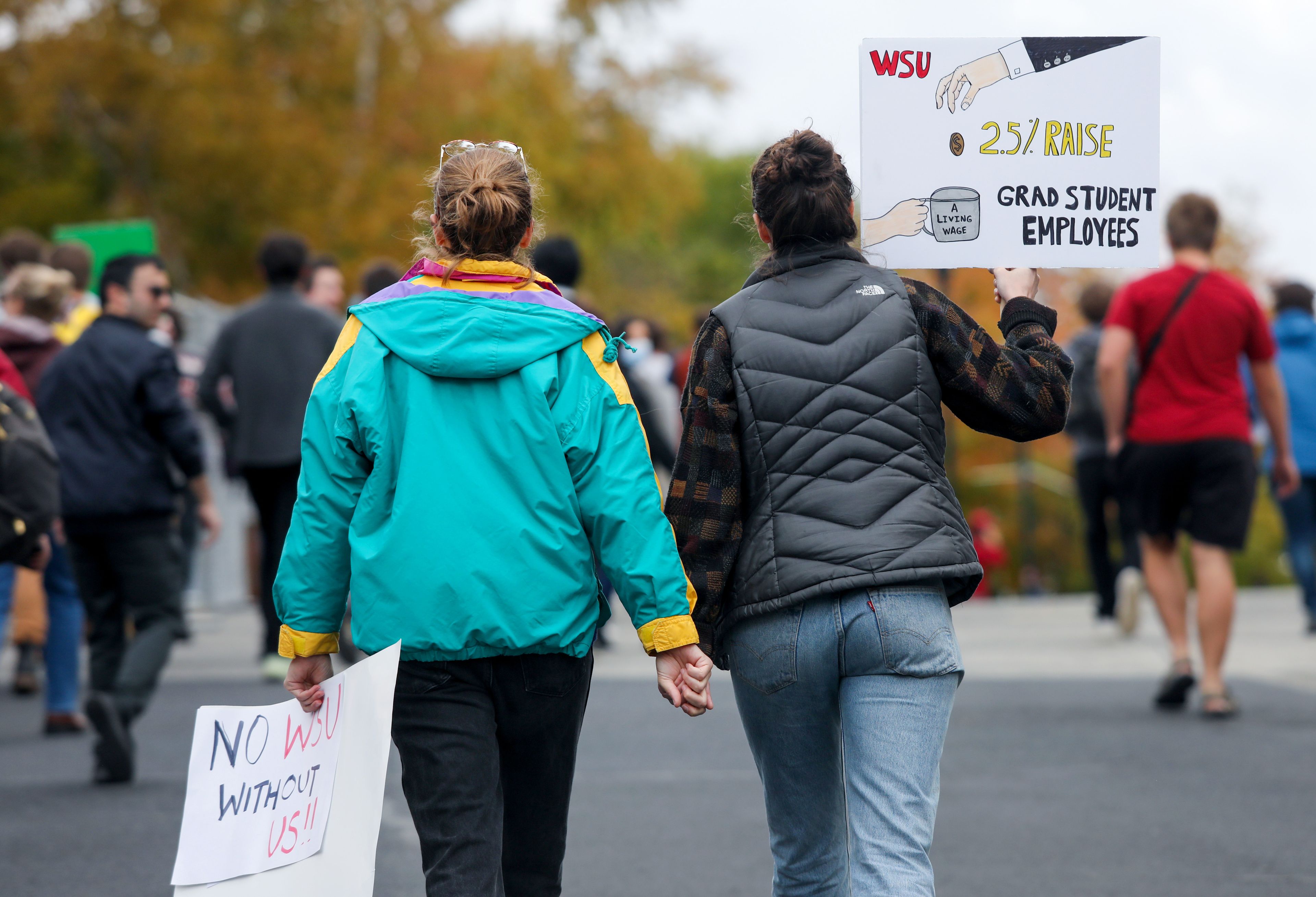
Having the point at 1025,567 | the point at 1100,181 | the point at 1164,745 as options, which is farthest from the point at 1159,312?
the point at 1025,567

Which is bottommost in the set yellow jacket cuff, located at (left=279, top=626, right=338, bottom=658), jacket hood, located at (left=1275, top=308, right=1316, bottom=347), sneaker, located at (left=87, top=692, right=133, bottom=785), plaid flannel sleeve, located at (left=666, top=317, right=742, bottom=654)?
sneaker, located at (left=87, top=692, right=133, bottom=785)

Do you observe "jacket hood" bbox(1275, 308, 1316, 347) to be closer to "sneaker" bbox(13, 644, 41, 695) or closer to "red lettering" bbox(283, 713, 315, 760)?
"sneaker" bbox(13, 644, 41, 695)

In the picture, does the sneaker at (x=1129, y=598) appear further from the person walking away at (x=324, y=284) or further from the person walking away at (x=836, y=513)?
the person walking away at (x=836, y=513)

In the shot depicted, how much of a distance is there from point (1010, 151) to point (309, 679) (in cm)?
189

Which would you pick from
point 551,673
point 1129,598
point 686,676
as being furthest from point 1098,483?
point 551,673

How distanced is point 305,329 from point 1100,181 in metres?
5.67

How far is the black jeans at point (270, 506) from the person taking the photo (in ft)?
27.5

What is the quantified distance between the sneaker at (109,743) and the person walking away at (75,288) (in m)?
3.27

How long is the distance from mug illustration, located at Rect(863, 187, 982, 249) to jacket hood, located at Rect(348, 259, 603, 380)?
75 cm

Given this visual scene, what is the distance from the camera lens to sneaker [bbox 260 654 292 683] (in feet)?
29.3

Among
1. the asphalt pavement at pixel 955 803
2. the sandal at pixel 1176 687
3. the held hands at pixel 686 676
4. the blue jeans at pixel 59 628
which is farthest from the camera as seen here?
the sandal at pixel 1176 687

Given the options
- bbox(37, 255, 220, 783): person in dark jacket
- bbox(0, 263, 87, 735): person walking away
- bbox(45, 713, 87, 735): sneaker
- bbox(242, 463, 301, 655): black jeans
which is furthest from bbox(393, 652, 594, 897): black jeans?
bbox(242, 463, 301, 655): black jeans

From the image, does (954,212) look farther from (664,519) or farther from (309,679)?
(309,679)

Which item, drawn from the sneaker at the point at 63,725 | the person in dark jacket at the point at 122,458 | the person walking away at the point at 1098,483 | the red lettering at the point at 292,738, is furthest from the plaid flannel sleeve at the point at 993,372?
the person walking away at the point at 1098,483
